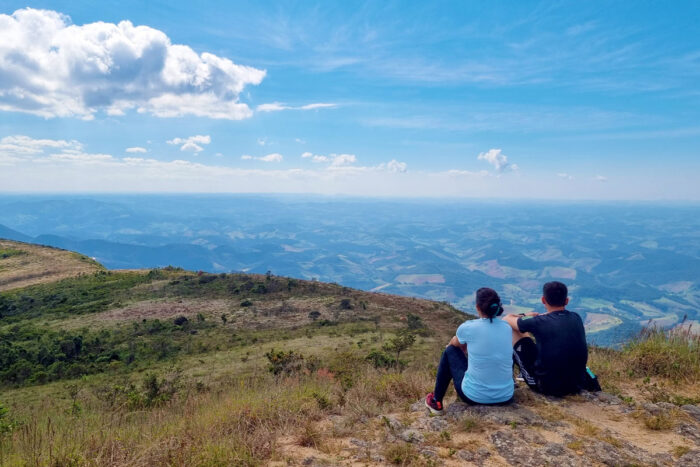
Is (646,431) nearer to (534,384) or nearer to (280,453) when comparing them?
(534,384)

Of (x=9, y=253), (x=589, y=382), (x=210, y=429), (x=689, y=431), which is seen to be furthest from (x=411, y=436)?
(x=9, y=253)

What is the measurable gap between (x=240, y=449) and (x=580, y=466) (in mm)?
3680

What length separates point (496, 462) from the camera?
4027 millimetres

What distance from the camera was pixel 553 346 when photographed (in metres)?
5.38

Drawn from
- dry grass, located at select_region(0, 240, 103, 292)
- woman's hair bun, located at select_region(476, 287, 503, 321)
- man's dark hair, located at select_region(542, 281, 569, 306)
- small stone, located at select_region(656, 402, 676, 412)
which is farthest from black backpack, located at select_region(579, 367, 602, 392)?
dry grass, located at select_region(0, 240, 103, 292)

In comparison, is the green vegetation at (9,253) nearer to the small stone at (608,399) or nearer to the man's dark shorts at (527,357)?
A: the man's dark shorts at (527,357)

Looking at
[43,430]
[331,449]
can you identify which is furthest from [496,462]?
[43,430]

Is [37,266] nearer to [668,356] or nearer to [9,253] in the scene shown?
[9,253]

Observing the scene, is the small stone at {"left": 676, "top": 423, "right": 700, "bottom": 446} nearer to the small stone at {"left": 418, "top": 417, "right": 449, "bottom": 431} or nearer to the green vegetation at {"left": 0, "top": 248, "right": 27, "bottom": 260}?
the small stone at {"left": 418, "top": 417, "right": 449, "bottom": 431}

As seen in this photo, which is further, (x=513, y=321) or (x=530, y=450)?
(x=513, y=321)

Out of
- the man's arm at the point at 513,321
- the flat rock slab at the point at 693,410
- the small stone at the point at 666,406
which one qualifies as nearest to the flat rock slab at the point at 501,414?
the man's arm at the point at 513,321

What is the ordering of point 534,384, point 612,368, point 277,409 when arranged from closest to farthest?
point 277,409
point 534,384
point 612,368

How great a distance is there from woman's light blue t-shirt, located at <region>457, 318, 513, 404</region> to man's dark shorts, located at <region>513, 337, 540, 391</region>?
676mm

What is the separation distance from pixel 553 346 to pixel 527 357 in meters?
0.52
